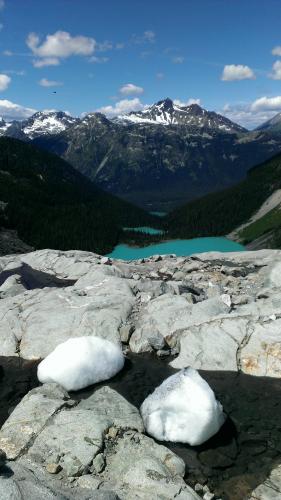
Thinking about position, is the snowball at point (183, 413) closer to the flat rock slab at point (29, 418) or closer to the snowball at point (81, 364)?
the flat rock slab at point (29, 418)

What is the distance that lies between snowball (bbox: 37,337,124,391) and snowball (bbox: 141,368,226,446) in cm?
656

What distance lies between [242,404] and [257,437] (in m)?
3.86

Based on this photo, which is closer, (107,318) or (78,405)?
(78,405)

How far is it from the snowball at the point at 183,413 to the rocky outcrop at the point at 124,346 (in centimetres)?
114

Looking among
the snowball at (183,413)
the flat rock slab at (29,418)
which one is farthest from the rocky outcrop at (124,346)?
the snowball at (183,413)

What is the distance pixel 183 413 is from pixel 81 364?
32.6 ft

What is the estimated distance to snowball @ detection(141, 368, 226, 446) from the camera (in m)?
25.3

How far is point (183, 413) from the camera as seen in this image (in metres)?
26.1

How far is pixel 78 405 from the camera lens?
2789 cm

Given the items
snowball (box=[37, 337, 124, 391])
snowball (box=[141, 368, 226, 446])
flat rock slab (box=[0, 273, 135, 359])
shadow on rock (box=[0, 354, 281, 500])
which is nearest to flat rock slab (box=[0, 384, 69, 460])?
shadow on rock (box=[0, 354, 281, 500])

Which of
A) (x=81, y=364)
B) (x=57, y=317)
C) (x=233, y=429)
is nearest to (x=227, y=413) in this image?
(x=233, y=429)

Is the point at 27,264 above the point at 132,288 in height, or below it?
below

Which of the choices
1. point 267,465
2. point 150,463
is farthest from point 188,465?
point 267,465

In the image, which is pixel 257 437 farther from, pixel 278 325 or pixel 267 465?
pixel 278 325
